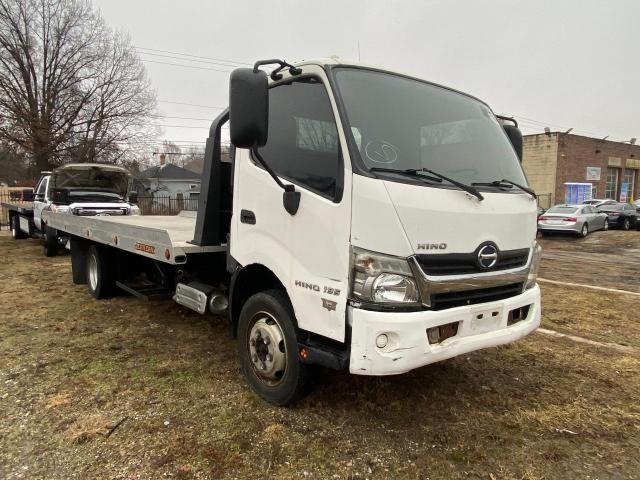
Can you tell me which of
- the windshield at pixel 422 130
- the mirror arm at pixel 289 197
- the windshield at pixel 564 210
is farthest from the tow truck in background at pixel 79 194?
the windshield at pixel 564 210

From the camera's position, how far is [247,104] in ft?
9.18

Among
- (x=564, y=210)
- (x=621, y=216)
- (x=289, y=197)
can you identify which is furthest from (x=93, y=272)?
(x=621, y=216)

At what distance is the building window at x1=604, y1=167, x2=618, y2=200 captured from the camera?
35844 millimetres

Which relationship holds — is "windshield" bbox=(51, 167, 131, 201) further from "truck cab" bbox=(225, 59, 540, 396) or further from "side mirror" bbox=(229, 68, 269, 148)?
"side mirror" bbox=(229, 68, 269, 148)

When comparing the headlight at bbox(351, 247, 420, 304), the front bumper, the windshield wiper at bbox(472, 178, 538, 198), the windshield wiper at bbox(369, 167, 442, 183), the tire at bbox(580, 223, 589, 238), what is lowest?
the tire at bbox(580, 223, 589, 238)

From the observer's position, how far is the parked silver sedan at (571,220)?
19.4 meters

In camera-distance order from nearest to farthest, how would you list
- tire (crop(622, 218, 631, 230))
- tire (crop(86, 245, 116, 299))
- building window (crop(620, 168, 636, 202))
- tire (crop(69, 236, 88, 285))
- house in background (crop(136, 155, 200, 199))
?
tire (crop(86, 245, 116, 299)) → tire (crop(69, 236, 88, 285)) → tire (crop(622, 218, 631, 230)) → building window (crop(620, 168, 636, 202)) → house in background (crop(136, 155, 200, 199))

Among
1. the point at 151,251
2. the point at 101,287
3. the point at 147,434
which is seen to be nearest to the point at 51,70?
the point at 101,287

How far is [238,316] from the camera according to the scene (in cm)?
396

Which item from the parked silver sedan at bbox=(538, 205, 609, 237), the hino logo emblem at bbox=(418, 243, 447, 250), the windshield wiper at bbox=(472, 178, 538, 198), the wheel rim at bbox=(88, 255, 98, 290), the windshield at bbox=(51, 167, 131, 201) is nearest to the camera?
the hino logo emblem at bbox=(418, 243, 447, 250)

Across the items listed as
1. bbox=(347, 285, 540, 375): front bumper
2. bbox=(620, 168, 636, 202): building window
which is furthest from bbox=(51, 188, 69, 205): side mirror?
bbox=(620, 168, 636, 202): building window

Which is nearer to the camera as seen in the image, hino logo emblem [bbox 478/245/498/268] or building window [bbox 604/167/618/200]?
hino logo emblem [bbox 478/245/498/268]

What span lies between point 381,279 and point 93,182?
11825 mm

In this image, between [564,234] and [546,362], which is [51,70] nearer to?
[564,234]
